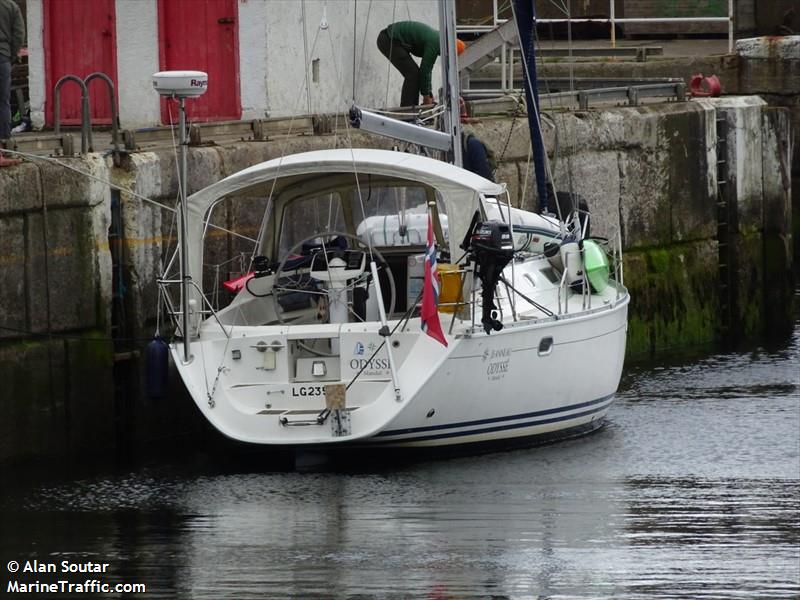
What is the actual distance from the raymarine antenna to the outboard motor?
227 cm

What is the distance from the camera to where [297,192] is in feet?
50.3

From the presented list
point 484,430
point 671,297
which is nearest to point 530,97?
point 484,430

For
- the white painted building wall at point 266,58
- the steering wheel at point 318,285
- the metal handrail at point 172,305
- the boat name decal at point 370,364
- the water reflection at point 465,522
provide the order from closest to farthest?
the water reflection at point 465,522, the boat name decal at point 370,364, the metal handrail at point 172,305, the steering wheel at point 318,285, the white painted building wall at point 266,58

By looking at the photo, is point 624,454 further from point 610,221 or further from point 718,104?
point 718,104

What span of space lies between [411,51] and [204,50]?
7.66 ft

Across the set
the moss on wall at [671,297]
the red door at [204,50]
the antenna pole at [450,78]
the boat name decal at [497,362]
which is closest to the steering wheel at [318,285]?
the boat name decal at [497,362]

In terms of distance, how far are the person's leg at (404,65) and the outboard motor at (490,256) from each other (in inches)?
268

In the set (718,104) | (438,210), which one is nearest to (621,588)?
(438,210)

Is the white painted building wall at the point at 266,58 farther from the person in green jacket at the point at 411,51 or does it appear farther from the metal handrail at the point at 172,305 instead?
the metal handrail at the point at 172,305

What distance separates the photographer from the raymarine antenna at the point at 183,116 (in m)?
13.5

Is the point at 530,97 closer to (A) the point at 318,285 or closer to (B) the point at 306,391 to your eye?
(A) the point at 318,285

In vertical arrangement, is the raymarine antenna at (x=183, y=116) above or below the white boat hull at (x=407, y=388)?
above

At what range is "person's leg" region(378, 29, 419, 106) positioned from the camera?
20.1 m

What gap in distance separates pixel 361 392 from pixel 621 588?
11.9ft
